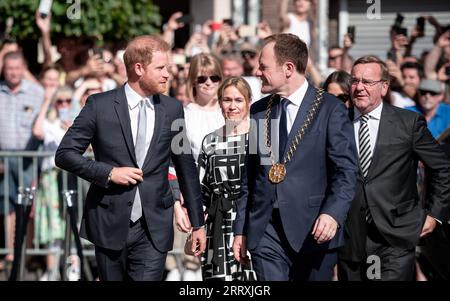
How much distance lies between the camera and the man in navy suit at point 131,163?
257 inches

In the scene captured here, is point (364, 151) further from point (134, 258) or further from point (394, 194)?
point (134, 258)

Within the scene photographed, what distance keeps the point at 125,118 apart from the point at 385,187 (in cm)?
188

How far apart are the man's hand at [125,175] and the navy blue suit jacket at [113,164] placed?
52 mm

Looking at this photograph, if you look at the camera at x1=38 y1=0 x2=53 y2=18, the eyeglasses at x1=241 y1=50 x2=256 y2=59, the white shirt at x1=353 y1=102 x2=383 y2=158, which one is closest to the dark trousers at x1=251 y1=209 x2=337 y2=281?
the white shirt at x1=353 y1=102 x2=383 y2=158

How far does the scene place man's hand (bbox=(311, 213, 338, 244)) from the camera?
606 centimetres

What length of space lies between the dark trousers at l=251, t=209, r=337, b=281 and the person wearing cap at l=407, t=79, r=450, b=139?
3.45 metres

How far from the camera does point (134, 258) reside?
263 inches

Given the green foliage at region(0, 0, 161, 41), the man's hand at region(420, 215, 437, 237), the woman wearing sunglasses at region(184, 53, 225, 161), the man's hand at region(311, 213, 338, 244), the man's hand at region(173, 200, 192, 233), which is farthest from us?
the green foliage at region(0, 0, 161, 41)

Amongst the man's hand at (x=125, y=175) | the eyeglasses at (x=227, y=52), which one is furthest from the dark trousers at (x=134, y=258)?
the eyeglasses at (x=227, y=52)

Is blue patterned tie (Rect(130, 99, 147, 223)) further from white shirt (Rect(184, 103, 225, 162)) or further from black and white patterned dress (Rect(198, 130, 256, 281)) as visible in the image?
white shirt (Rect(184, 103, 225, 162))

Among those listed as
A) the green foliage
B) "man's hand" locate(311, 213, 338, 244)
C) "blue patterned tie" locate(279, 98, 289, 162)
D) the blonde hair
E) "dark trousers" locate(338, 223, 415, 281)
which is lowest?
"dark trousers" locate(338, 223, 415, 281)
